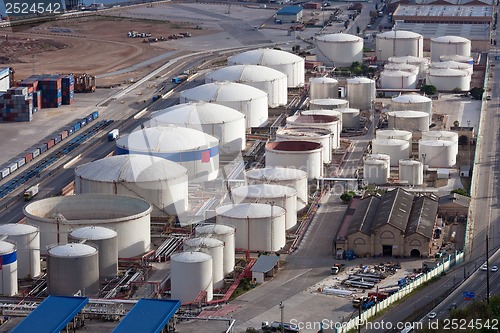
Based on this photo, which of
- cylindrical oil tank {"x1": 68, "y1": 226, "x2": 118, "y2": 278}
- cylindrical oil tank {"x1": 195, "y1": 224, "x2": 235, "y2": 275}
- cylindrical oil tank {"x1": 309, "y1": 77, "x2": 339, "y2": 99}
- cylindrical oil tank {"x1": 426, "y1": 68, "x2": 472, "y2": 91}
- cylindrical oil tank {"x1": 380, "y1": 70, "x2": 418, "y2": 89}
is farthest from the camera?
cylindrical oil tank {"x1": 380, "y1": 70, "x2": 418, "y2": 89}

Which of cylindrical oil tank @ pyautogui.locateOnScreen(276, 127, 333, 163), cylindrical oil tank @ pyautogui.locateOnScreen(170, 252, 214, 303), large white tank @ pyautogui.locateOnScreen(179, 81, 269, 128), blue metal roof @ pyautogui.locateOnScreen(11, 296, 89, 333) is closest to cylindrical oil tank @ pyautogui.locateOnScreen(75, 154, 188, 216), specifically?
cylindrical oil tank @ pyautogui.locateOnScreen(170, 252, 214, 303)

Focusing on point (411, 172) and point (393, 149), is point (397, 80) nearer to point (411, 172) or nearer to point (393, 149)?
point (393, 149)

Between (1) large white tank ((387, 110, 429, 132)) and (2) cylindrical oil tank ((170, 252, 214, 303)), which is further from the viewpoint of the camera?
(1) large white tank ((387, 110, 429, 132))

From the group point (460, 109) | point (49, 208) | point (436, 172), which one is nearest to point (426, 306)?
point (49, 208)

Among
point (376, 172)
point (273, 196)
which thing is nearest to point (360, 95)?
point (376, 172)

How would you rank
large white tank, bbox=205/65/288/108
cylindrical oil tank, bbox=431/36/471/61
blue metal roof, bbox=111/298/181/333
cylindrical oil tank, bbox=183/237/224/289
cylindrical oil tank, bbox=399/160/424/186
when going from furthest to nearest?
cylindrical oil tank, bbox=431/36/471/61 < large white tank, bbox=205/65/288/108 < cylindrical oil tank, bbox=399/160/424/186 < cylindrical oil tank, bbox=183/237/224/289 < blue metal roof, bbox=111/298/181/333

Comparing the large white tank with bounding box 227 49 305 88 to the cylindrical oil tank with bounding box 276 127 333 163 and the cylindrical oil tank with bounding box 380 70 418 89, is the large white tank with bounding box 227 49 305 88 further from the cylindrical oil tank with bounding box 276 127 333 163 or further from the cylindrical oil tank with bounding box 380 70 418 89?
the cylindrical oil tank with bounding box 276 127 333 163

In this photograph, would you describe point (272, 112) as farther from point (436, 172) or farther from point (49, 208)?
point (49, 208)

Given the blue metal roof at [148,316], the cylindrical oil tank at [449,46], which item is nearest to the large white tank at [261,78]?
the cylindrical oil tank at [449,46]
